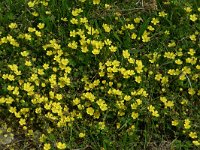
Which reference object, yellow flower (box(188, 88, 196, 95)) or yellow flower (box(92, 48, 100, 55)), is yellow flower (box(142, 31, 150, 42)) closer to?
yellow flower (box(92, 48, 100, 55))

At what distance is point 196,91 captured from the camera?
4828 mm

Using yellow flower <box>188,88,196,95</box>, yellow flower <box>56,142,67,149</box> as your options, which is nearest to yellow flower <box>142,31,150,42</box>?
yellow flower <box>188,88,196,95</box>

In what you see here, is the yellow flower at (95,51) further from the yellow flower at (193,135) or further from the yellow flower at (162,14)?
the yellow flower at (193,135)

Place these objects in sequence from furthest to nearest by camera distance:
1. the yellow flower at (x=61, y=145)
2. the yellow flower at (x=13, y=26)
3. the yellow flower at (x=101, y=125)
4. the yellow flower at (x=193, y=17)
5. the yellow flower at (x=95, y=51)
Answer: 1. the yellow flower at (x=193, y=17)
2. the yellow flower at (x=13, y=26)
3. the yellow flower at (x=95, y=51)
4. the yellow flower at (x=101, y=125)
5. the yellow flower at (x=61, y=145)

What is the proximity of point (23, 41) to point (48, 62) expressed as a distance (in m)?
A: 0.36

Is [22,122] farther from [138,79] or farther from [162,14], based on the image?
[162,14]

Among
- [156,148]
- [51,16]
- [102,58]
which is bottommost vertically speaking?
[156,148]

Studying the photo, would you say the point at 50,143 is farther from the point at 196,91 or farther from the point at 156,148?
the point at 196,91

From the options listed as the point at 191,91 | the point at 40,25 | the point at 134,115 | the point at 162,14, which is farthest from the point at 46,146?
the point at 162,14

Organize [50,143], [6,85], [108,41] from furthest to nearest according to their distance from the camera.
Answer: [108,41] → [6,85] → [50,143]

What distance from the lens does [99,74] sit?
4.79 m

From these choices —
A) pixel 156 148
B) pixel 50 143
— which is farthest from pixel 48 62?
pixel 156 148

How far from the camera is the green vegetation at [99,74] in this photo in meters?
4.49

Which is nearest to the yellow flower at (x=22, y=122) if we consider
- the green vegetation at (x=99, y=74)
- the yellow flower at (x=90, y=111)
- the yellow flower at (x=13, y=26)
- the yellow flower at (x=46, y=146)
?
the green vegetation at (x=99, y=74)
